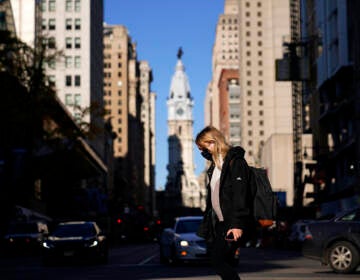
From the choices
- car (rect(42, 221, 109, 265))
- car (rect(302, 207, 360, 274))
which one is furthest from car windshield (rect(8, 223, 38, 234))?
car (rect(302, 207, 360, 274))

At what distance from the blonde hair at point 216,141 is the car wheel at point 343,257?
44.0ft

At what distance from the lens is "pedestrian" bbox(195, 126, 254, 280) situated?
8.34m

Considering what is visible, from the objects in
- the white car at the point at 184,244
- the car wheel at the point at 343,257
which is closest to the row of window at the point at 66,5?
the white car at the point at 184,244

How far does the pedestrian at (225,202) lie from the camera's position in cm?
834

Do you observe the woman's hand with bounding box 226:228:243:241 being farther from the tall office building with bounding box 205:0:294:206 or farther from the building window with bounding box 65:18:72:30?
the tall office building with bounding box 205:0:294:206

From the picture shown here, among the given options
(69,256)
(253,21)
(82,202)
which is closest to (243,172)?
(69,256)

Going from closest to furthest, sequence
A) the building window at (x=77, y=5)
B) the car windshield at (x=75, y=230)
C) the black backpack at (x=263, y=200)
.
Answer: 1. the black backpack at (x=263, y=200)
2. the car windshield at (x=75, y=230)
3. the building window at (x=77, y=5)

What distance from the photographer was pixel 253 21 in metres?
182

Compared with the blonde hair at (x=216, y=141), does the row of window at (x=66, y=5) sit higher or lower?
higher

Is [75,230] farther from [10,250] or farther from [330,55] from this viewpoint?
[330,55]

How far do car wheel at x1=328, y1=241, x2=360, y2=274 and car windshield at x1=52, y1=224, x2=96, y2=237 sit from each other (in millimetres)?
10497

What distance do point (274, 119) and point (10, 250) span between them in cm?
12946

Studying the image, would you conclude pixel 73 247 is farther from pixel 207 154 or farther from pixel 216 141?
pixel 216 141

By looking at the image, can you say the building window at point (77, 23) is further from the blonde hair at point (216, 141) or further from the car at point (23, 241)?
the blonde hair at point (216, 141)
